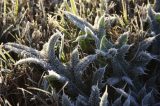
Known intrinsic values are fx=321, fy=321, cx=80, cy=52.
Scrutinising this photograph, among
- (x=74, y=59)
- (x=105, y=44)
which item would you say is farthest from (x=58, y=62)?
(x=105, y=44)

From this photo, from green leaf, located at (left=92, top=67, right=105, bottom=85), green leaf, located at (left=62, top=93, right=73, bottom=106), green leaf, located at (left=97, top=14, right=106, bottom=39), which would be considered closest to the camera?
green leaf, located at (left=62, top=93, right=73, bottom=106)

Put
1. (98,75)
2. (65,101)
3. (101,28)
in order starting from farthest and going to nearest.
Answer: (101,28) < (98,75) < (65,101)

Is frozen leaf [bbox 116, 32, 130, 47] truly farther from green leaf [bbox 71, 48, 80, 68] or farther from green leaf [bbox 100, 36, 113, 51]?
green leaf [bbox 71, 48, 80, 68]

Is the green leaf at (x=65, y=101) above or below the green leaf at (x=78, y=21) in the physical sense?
below

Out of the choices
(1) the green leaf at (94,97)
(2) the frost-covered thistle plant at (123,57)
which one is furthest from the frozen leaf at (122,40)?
(1) the green leaf at (94,97)

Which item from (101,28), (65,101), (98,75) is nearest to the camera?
(65,101)

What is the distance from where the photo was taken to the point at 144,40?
1.20 meters

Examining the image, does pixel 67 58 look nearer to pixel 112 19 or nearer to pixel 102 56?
pixel 102 56

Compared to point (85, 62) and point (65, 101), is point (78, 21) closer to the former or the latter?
point (85, 62)

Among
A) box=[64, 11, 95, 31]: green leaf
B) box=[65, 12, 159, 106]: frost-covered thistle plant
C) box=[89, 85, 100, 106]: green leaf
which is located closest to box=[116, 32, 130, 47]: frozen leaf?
box=[65, 12, 159, 106]: frost-covered thistle plant

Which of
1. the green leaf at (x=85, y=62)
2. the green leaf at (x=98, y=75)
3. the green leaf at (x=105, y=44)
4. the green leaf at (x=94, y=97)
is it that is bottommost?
the green leaf at (x=94, y=97)

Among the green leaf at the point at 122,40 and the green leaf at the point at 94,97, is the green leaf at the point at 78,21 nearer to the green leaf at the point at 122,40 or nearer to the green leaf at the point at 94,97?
the green leaf at the point at 122,40

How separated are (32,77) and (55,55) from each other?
0.11 m

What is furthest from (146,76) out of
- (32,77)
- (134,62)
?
(32,77)
